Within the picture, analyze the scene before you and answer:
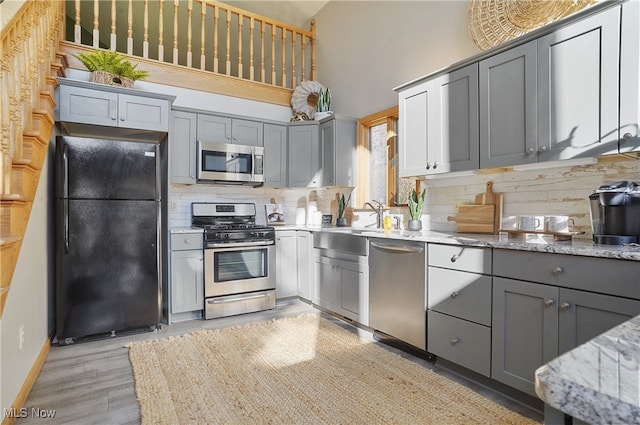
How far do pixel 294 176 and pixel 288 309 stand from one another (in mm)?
1609

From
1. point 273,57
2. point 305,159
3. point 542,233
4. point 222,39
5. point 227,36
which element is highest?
point 222,39

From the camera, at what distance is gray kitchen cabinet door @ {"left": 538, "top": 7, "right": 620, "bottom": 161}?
186 centimetres

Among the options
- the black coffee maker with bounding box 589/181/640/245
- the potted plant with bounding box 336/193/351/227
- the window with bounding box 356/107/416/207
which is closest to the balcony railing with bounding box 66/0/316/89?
the window with bounding box 356/107/416/207

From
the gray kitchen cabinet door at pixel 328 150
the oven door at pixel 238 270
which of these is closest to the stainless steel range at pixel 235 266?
the oven door at pixel 238 270

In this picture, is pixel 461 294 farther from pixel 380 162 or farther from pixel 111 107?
pixel 111 107

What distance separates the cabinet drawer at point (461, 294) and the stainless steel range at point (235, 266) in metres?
1.99

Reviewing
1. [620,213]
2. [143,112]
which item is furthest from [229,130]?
[620,213]

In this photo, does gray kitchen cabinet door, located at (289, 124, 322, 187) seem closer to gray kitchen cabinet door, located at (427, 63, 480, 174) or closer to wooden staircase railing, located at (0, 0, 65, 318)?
gray kitchen cabinet door, located at (427, 63, 480, 174)

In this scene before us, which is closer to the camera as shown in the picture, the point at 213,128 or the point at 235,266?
the point at 235,266

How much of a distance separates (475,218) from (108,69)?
11.7 feet

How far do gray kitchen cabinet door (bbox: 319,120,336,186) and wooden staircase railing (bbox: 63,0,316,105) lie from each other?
0.91 metres

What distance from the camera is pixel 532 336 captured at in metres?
1.90

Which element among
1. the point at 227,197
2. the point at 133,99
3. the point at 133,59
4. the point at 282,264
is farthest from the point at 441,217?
the point at 133,59

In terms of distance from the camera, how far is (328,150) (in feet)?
14.0
